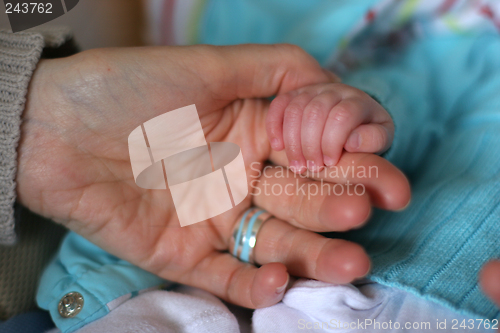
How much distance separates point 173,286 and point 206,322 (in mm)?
168

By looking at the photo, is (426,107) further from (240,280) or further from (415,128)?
(240,280)

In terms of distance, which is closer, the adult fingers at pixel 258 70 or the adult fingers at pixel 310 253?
the adult fingers at pixel 310 253

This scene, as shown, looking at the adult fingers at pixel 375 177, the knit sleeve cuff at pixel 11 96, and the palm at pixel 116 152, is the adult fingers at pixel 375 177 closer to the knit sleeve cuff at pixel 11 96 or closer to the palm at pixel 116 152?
the palm at pixel 116 152

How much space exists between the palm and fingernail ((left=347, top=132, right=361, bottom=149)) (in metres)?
0.18

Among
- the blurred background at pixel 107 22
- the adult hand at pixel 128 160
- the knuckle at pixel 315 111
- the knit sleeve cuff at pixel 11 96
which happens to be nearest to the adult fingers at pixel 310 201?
the adult hand at pixel 128 160

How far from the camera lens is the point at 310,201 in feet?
1.87

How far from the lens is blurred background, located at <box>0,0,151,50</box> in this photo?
3.12 feet

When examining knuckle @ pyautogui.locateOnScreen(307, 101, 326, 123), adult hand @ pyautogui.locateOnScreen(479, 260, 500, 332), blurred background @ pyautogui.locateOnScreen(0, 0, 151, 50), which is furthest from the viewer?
blurred background @ pyautogui.locateOnScreen(0, 0, 151, 50)

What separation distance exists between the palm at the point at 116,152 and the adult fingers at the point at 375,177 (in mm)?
168

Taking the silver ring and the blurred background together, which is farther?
the blurred background

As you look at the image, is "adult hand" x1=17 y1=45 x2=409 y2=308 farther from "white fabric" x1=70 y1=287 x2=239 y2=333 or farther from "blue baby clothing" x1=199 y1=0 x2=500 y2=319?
"blue baby clothing" x1=199 y1=0 x2=500 y2=319

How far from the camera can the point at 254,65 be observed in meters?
0.62

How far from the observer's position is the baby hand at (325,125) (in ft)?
1.74

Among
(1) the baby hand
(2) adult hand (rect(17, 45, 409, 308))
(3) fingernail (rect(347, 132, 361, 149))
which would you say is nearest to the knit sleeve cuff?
(2) adult hand (rect(17, 45, 409, 308))
